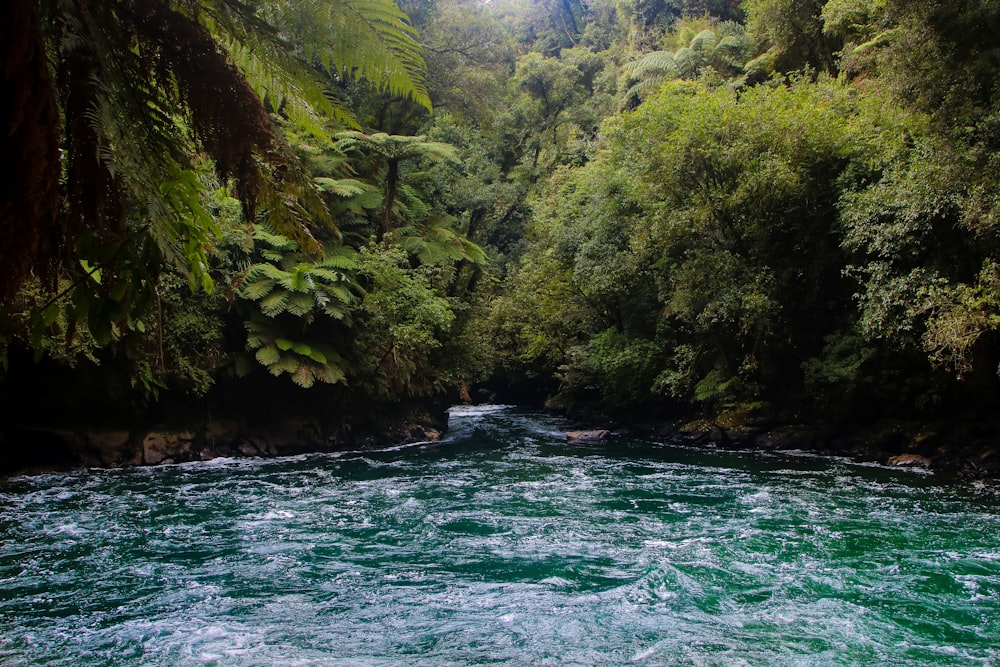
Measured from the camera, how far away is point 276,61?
309cm

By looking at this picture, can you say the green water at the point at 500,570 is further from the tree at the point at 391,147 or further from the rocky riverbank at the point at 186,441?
the tree at the point at 391,147

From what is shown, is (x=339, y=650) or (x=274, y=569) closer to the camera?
(x=339, y=650)

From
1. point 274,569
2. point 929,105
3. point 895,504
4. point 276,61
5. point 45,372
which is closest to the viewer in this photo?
point 276,61

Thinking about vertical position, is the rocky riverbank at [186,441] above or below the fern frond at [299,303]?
below

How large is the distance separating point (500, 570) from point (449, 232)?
13.6 metres

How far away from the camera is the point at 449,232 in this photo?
19.2m

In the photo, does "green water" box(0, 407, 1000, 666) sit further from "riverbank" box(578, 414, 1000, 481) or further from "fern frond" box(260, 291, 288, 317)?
"fern frond" box(260, 291, 288, 317)

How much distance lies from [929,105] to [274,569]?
10846 mm

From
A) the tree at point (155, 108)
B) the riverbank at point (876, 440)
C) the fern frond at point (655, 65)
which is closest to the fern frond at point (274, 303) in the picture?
the riverbank at point (876, 440)

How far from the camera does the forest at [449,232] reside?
223cm

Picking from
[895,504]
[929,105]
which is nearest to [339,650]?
[895,504]

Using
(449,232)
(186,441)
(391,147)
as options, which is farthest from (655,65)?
(186,441)

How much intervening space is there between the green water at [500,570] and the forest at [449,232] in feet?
7.60

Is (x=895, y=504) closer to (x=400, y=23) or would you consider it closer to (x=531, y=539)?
(x=531, y=539)
